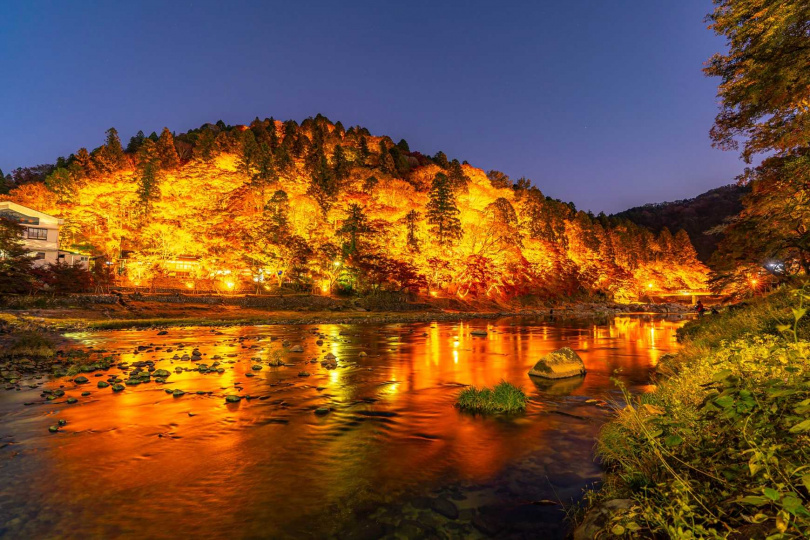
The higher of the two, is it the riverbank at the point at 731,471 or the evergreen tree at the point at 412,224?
the evergreen tree at the point at 412,224

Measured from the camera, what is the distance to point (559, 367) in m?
14.1

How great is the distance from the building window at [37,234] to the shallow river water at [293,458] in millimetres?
52889

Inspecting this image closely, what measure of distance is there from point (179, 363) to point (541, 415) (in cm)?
1463

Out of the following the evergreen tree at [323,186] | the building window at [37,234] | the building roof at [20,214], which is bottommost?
the building window at [37,234]

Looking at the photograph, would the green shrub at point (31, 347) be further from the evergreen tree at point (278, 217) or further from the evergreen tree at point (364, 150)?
the evergreen tree at point (364, 150)

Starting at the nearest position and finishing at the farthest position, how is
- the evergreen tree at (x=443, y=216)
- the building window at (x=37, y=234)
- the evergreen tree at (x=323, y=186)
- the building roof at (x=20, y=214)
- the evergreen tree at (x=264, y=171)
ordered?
the building roof at (x=20, y=214) < the building window at (x=37, y=234) < the evergreen tree at (x=443, y=216) < the evergreen tree at (x=323, y=186) < the evergreen tree at (x=264, y=171)

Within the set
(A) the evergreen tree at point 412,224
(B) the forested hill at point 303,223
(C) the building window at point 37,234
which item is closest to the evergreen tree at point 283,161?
(B) the forested hill at point 303,223

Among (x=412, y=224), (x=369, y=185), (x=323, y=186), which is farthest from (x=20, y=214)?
(x=412, y=224)

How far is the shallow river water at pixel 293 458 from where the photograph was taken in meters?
5.48

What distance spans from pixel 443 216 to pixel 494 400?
5290 cm

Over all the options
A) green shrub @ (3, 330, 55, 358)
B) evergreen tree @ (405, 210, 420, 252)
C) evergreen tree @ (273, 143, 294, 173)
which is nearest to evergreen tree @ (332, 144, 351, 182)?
evergreen tree @ (273, 143, 294, 173)

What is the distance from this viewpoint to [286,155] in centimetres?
7019

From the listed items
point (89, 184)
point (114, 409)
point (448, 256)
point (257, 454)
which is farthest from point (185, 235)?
point (257, 454)

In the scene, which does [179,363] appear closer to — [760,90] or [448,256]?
[760,90]
